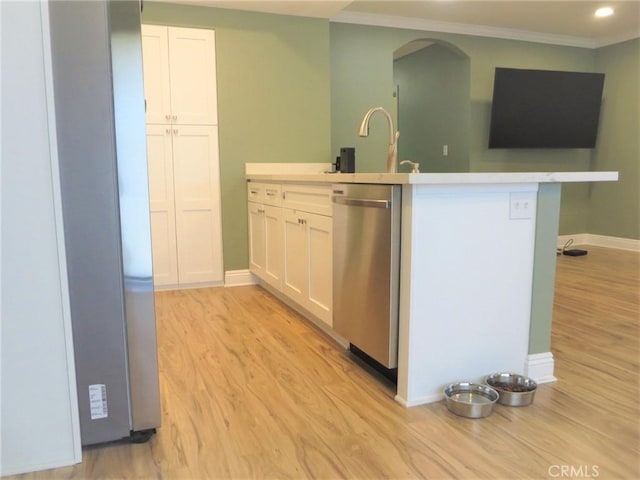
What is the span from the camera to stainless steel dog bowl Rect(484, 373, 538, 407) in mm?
2064

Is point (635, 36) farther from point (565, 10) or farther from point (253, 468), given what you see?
point (253, 468)

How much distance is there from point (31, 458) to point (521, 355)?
6.39 feet

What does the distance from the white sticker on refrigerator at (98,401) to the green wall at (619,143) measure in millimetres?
6032

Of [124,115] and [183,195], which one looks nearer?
[124,115]

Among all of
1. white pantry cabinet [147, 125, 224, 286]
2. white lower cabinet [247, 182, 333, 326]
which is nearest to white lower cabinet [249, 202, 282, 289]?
white lower cabinet [247, 182, 333, 326]

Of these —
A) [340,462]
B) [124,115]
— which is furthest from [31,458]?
[124,115]

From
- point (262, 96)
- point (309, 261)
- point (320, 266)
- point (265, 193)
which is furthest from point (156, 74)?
point (320, 266)

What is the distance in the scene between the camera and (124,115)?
164 cm

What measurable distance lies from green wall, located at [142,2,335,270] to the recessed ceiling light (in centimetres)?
274

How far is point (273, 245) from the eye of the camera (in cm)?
366

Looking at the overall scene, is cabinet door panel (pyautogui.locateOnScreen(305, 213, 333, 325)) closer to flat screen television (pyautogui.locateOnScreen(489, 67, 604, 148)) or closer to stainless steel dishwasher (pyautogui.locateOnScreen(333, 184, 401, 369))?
stainless steel dishwasher (pyautogui.locateOnScreen(333, 184, 401, 369))

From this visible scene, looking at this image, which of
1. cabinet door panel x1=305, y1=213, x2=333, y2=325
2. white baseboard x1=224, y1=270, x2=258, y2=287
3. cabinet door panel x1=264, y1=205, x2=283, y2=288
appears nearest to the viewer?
cabinet door panel x1=305, y1=213, x2=333, y2=325

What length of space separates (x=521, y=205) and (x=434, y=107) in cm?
429

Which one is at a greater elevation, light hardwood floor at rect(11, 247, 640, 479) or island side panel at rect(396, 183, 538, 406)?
island side panel at rect(396, 183, 538, 406)
